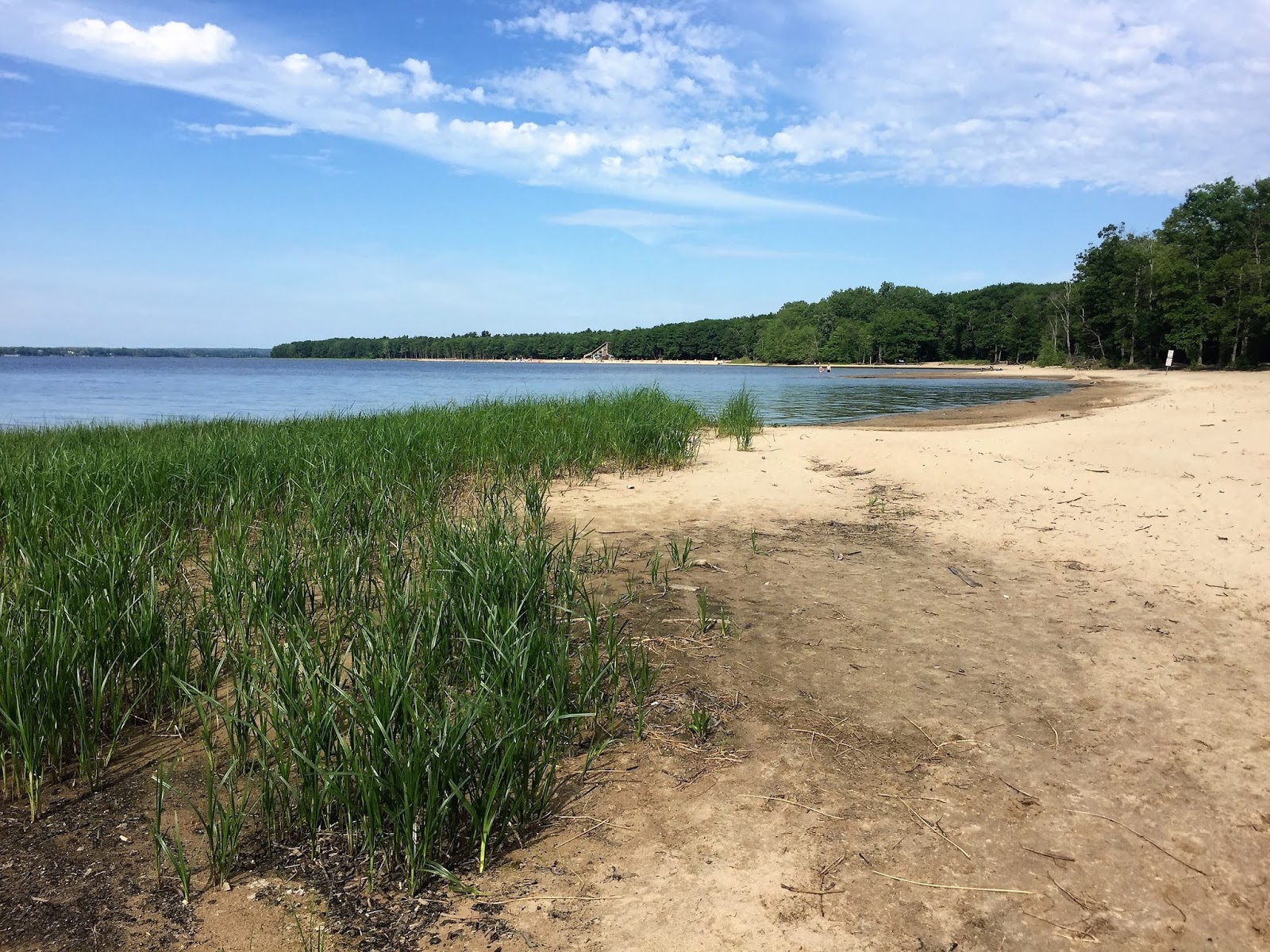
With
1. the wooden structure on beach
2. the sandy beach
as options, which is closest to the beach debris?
the sandy beach

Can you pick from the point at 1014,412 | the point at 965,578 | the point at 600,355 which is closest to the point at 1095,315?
the point at 1014,412

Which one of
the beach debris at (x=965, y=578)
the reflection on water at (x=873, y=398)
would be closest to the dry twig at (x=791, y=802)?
the beach debris at (x=965, y=578)

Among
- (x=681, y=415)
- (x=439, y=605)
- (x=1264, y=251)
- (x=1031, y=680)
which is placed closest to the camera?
(x=439, y=605)

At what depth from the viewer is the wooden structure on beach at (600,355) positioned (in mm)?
170625

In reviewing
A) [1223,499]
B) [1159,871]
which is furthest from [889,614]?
[1223,499]

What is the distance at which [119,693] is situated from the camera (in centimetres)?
303

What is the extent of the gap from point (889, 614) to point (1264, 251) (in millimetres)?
55947

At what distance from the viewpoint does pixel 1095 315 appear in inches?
2298

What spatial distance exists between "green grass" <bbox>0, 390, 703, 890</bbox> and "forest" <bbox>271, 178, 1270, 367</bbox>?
5015 cm

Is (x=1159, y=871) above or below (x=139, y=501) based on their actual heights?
below

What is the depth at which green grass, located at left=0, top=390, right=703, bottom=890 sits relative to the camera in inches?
91.4

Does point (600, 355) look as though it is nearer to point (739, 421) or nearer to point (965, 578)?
point (739, 421)

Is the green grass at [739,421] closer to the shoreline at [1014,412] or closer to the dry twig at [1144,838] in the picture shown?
the shoreline at [1014,412]

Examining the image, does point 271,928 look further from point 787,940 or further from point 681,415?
point 681,415
